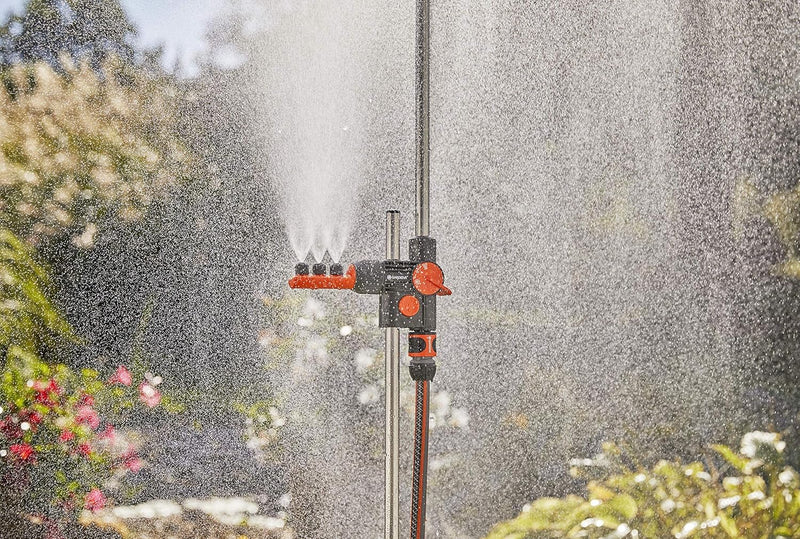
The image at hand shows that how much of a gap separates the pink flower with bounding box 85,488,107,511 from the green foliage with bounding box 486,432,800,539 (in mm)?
614

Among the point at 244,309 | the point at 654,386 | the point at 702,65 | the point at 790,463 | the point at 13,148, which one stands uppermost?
the point at 702,65

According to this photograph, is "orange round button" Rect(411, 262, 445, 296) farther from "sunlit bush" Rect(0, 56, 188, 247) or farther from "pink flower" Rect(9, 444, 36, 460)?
"pink flower" Rect(9, 444, 36, 460)

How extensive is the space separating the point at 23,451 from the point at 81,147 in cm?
48

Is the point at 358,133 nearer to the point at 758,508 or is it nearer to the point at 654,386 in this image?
the point at 654,386

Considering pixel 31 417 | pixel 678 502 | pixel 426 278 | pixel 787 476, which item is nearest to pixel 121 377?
pixel 31 417

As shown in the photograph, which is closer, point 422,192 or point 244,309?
point 422,192

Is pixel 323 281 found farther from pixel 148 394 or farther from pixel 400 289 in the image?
pixel 148 394

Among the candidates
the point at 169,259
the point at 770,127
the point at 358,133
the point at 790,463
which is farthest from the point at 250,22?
the point at 790,463

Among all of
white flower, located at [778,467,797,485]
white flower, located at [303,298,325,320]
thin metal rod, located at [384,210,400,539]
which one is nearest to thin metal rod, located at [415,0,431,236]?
thin metal rod, located at [384,210,400,539]

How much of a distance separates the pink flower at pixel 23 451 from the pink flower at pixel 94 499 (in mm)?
104

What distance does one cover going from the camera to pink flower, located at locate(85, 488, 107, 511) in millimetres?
1048

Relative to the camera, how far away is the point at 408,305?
32.4 inches

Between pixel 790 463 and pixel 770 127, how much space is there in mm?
510

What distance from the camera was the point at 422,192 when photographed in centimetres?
90
